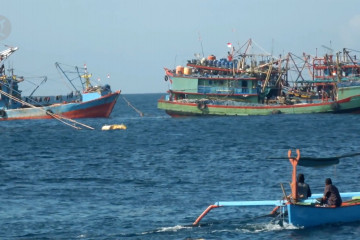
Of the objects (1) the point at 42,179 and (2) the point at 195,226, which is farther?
(1) the point at 42,179

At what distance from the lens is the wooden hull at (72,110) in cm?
10969

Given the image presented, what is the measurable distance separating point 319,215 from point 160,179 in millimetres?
16344

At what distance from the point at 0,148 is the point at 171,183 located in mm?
31389

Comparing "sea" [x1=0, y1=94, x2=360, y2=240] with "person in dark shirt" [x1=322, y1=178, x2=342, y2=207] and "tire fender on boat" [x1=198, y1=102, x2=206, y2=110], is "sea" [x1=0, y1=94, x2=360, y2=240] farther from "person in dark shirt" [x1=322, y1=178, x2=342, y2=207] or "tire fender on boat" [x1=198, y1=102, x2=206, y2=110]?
"tire fender on boat" [x1=198, y1=102, x2=206, y2=110]

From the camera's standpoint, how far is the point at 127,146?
7100cm

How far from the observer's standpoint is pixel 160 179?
4759cm

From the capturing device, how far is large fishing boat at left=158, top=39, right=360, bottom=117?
103875mm

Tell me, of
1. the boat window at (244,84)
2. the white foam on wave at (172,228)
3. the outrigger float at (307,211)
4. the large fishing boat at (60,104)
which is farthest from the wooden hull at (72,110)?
the outrigger float at (307,211)

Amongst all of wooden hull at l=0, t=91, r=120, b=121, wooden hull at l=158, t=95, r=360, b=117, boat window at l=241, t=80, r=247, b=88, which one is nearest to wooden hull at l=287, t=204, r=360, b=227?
wooden hull at l=158, t=95, r=360, b=117

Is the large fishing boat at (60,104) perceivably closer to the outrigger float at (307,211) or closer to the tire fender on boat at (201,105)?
the tire fender on boat at (201,105)

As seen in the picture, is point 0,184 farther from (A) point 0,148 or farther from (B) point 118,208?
(A) point 0,148

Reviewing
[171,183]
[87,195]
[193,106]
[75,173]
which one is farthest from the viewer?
[193,106]

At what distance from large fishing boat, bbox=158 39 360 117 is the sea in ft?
46.2

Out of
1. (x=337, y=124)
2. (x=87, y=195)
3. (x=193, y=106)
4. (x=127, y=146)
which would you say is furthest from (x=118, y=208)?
(x=193, y=106)
